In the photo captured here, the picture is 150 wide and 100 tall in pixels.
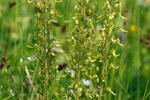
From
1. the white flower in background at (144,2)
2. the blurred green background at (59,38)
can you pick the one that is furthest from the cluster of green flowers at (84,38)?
the white flower in background at (144,2)

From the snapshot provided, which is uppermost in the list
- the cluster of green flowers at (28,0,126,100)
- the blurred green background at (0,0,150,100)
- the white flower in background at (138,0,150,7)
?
the cluster of green flowers at (28,0,126,100)

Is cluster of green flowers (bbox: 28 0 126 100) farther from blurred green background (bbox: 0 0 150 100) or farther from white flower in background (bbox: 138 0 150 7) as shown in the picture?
white flower in background (bbox: 138 0 150 7)

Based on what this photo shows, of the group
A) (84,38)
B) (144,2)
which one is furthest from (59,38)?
(84,38)

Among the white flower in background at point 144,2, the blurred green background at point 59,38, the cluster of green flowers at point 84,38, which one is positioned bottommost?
the blurred green background at point 59,38

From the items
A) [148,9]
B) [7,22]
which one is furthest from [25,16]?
[148,9]

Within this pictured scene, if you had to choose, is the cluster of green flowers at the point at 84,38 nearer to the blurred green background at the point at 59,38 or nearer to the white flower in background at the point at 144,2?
the blurred green background at the point at 59,38

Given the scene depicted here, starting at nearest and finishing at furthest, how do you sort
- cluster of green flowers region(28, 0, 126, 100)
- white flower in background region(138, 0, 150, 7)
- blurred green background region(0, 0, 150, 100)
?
cluster of green flowers region(28, 0, 126, 100) → blurred green background region(0, 0, 150, 100) → white flower in background region(138, 0, 150, 7)

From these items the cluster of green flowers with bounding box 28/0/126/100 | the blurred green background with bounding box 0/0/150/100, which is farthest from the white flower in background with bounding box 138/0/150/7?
the cluster of green flowers with bounding box 28/0/126/100

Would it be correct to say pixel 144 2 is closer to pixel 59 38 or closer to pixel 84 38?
pixel 59 38

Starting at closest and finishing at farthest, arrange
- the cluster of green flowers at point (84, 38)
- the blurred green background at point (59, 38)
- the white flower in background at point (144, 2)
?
the cluster of green flowers at point (84, 38), the blurred green background at point (59, 38), the white flower in background at point (144, 2)
